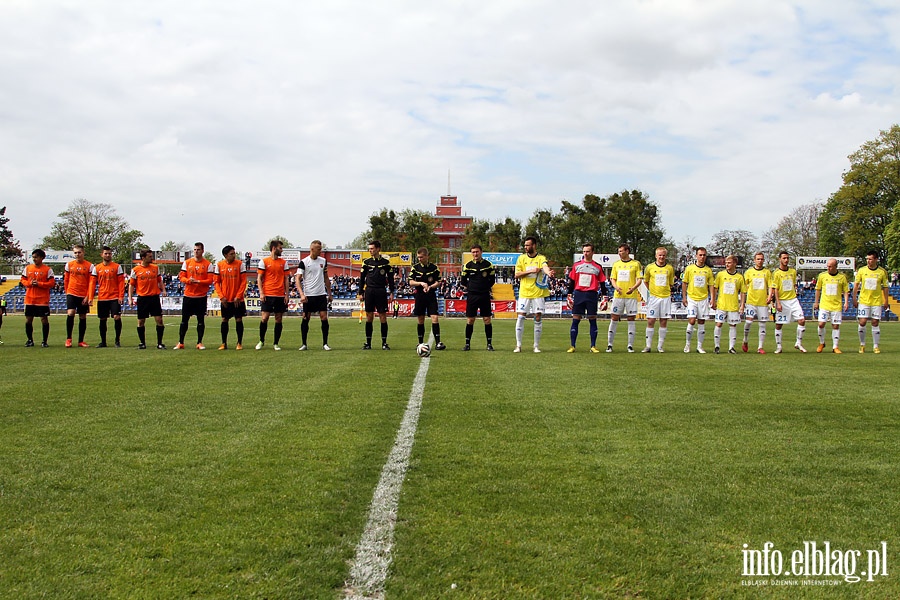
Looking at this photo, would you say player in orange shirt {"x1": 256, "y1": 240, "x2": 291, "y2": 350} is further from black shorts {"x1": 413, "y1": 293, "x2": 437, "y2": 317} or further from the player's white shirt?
black shorts {"x1": 413, "y1": 293, "x2": 437, "y2": 317}

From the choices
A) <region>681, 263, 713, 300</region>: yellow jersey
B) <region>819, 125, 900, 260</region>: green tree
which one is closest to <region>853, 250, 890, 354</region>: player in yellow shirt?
<region>681, 263, 713, 300</region>: yellow jersey

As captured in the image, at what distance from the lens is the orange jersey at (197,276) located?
13188 mm

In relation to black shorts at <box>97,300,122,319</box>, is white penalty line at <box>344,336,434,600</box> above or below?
below

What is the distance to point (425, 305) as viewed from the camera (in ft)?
43.4

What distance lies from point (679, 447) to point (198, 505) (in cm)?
345

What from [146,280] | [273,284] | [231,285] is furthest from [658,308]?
[146,280]

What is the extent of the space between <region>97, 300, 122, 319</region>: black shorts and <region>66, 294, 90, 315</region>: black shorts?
356 mm

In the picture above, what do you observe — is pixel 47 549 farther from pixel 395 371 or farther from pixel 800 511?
pixel 395 371

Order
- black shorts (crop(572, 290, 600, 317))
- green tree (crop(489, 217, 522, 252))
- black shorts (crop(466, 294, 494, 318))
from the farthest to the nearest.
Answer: green tree (crop(489, 217, 522, 252)) < black shorts (crop(572, 290, 600, 317)) < black shorts (crop(466, 294, 494, 318))

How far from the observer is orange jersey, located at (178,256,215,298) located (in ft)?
43.3

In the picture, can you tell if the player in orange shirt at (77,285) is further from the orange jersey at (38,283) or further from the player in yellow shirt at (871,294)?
the player in yellow shirt at (871,294)

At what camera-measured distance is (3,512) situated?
3412mm

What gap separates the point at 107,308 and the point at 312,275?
4.71 meters

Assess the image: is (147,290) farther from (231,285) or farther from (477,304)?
(477,304)
